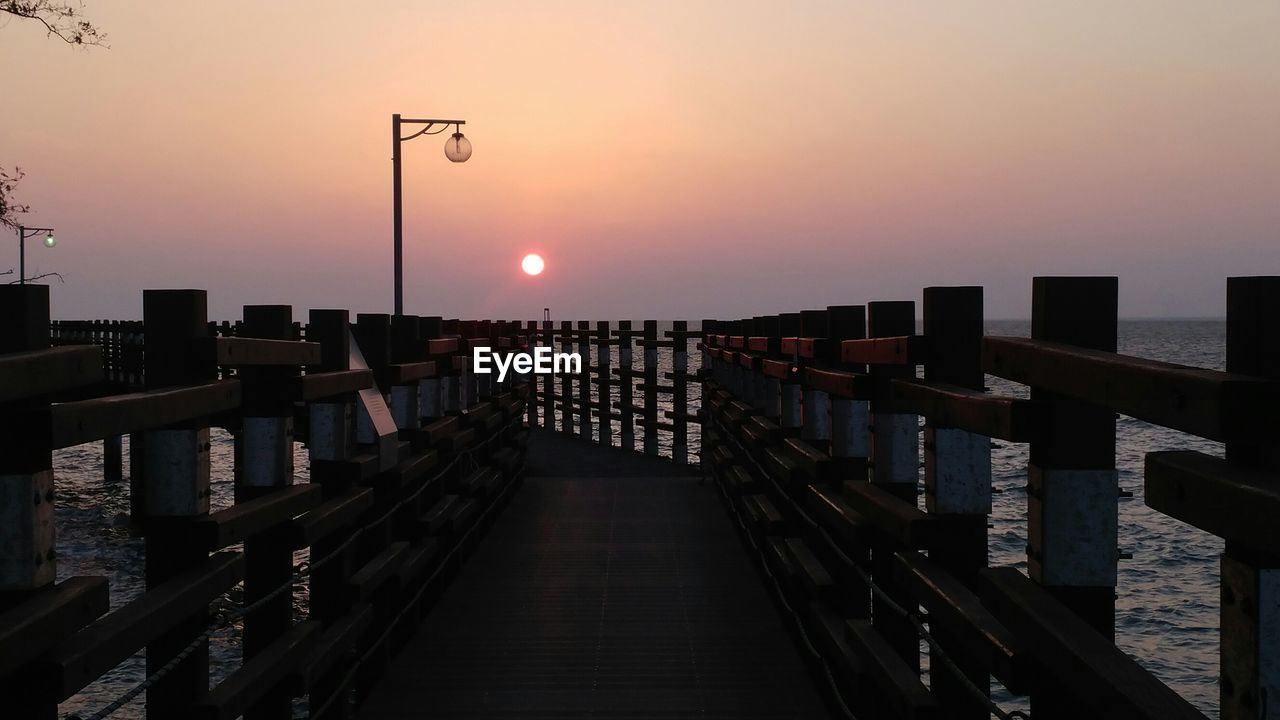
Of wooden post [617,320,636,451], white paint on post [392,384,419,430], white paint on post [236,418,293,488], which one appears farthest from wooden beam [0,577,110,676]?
wooden post [617,320,636,451]

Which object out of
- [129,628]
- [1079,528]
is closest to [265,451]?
[129,628]

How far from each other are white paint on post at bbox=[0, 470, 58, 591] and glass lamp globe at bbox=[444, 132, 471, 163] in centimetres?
2068

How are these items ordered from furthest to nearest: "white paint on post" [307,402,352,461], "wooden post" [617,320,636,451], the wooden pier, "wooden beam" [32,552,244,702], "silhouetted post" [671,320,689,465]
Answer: "wooden post" [617,320,636,451] → "silhouetted post" [671,320,689,465] → "white paint on post" [307,402,352,461] → "wooden beam" [32,552,244,702] → the wooden pier

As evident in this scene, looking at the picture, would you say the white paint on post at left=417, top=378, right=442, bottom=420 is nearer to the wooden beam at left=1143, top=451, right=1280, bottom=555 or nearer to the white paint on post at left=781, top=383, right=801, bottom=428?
the white paint on post at left=781, top=383, right=801, bottom=428

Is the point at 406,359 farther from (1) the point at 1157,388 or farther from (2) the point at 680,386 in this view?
(2) the point at 680,386

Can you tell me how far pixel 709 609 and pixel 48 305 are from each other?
573 cm

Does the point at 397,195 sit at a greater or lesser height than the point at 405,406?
greater

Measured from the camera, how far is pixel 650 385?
19.4 metres

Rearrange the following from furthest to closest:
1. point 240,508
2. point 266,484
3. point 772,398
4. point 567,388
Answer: point 567,388, point 772,398, point 266,484, point 240,508

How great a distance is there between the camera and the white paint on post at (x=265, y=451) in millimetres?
4633

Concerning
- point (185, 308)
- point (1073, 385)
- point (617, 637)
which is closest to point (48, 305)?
point (185, 308)

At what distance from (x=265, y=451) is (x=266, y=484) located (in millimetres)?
136

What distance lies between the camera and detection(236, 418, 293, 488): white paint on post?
463cm

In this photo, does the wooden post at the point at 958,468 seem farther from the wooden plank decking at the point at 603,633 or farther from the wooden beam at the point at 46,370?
the wooden beam at the point at 46,370
